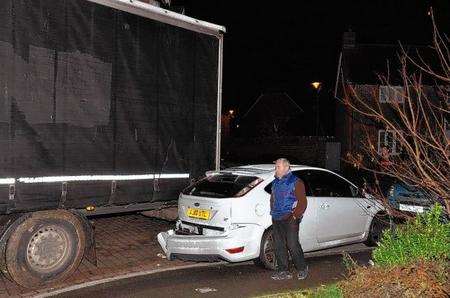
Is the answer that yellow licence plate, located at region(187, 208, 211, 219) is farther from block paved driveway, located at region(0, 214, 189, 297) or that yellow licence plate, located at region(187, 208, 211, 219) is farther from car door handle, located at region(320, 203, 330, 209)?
car door handle, located at region(320, 203, 330, 209)

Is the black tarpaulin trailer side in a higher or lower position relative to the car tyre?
higher

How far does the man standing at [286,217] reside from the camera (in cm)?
708

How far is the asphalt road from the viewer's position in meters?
6.57

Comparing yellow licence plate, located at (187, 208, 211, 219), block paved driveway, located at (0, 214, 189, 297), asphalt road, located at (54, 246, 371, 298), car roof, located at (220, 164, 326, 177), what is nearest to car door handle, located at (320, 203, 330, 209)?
car roof, located at (220, 164, 326, 177)

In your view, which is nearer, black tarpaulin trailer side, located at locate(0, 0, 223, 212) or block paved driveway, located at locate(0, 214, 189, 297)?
black tarpaulin trailer side, located at locate(0, 0, 223, 212)

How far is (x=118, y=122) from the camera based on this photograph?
290 inches

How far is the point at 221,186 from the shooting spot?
7.74 m

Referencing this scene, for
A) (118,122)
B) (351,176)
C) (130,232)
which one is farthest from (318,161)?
(118,122)

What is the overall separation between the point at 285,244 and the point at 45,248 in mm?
3389

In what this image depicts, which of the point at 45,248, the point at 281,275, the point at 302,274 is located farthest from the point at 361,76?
the point at 45,248

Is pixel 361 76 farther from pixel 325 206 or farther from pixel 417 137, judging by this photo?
pixel 417 137

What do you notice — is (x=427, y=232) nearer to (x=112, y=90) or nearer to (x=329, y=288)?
(x=329, y=288)

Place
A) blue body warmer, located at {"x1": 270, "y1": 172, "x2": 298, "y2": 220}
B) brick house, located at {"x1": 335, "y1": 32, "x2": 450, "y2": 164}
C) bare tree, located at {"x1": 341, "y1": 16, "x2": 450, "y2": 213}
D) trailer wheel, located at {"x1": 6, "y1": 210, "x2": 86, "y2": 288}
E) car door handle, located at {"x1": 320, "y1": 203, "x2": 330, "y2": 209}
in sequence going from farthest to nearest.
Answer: brick house, located at {"x1": 335, "y1": 32, "x2": 450, "y2": 164}, car door handle, located at {"x1": 320, "y1": 203, "x2": 330, "y2": 209}, blue body warmer, located at {"x1": 270, "y1": 172, "x2": 298, "y2": 220}, trailer wheel, located at {"x1": 6, "y1": 210, "x2": 86, "y2": 288}, bare tree, located at {"x1": 341, "y1": 16, "x2": 450, "y2": 213}

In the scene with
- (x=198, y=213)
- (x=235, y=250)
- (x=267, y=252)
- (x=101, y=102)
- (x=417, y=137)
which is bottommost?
(x=267, y=252)
